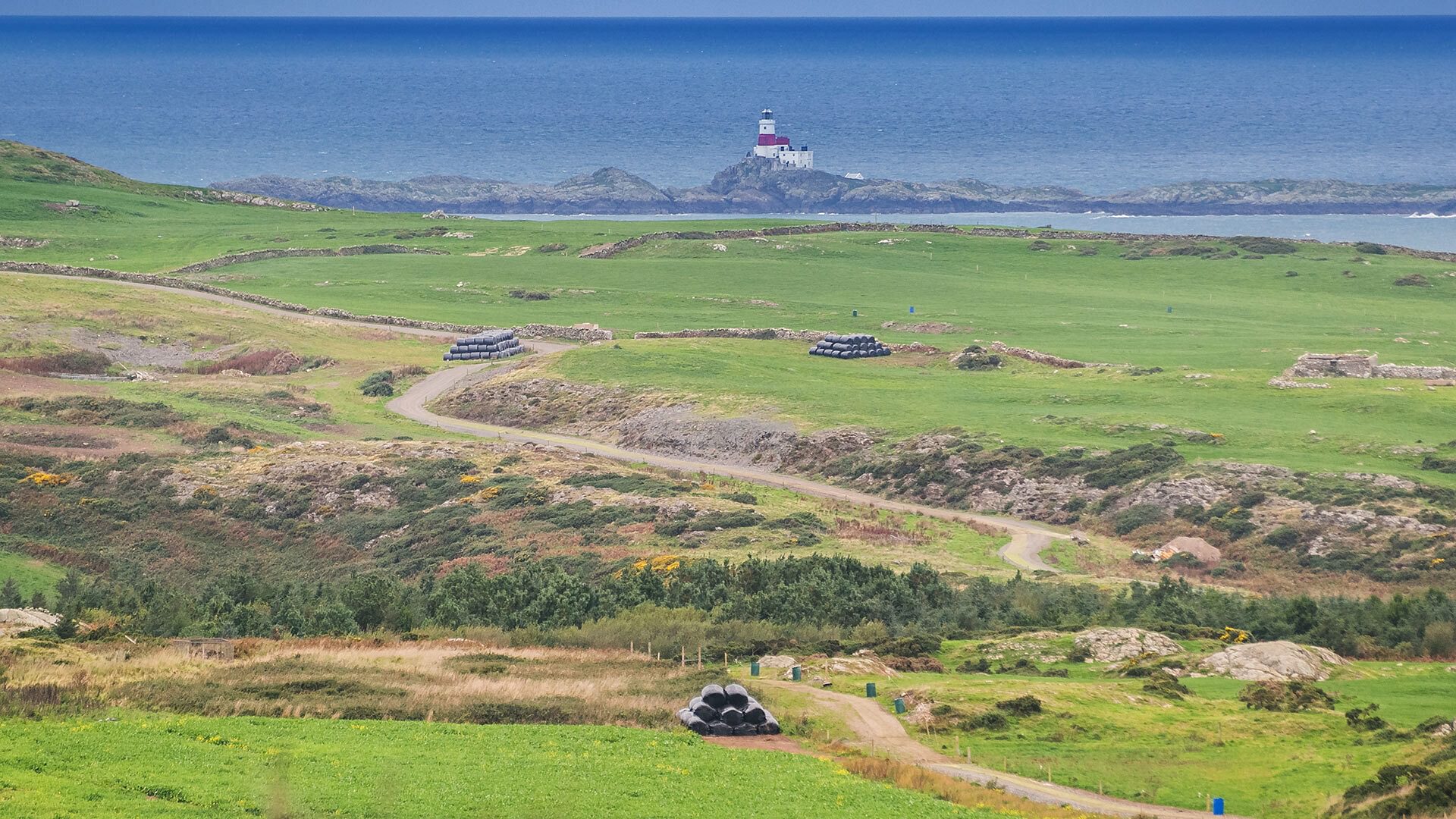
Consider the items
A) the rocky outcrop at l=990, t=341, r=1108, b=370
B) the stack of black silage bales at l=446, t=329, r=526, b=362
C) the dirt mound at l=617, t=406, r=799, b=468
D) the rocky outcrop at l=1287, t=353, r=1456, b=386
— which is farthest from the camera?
the stack of black silage bales at l=446, t=329, r=526, b=362

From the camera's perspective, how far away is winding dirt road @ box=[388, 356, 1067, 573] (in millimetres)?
60719

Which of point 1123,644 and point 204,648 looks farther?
point 1123,644

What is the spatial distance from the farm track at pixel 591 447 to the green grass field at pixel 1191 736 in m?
18.4

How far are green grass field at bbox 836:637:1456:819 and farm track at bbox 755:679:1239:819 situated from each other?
15.7 inches

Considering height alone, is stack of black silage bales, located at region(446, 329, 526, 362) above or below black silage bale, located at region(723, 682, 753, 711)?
above

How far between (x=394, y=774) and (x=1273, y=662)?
852 inches

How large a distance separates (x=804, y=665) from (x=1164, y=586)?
14.1 meters

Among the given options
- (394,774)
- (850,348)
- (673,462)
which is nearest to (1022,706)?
(394,774)

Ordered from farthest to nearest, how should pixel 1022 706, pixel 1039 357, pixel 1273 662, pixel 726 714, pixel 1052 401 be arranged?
pixel 1039 357 → pixel 1052 401 → pixel 1273 662 → pixel 1022 706 → pixel 726 714

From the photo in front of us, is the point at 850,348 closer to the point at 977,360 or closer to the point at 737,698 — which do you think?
the point at 977,360

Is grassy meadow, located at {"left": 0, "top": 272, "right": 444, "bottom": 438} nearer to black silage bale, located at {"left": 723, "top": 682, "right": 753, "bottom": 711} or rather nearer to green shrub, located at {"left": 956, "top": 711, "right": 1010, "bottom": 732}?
black silage bale, located at {"left": 723, "top": 682, "right": 753, "bottom": 711}

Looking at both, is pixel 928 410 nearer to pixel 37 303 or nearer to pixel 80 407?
pixel 80 407

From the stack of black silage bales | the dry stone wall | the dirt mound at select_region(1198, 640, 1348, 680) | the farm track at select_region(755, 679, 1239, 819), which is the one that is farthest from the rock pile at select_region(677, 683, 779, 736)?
the dry stone wall

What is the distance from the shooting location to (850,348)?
93688 millimetres
